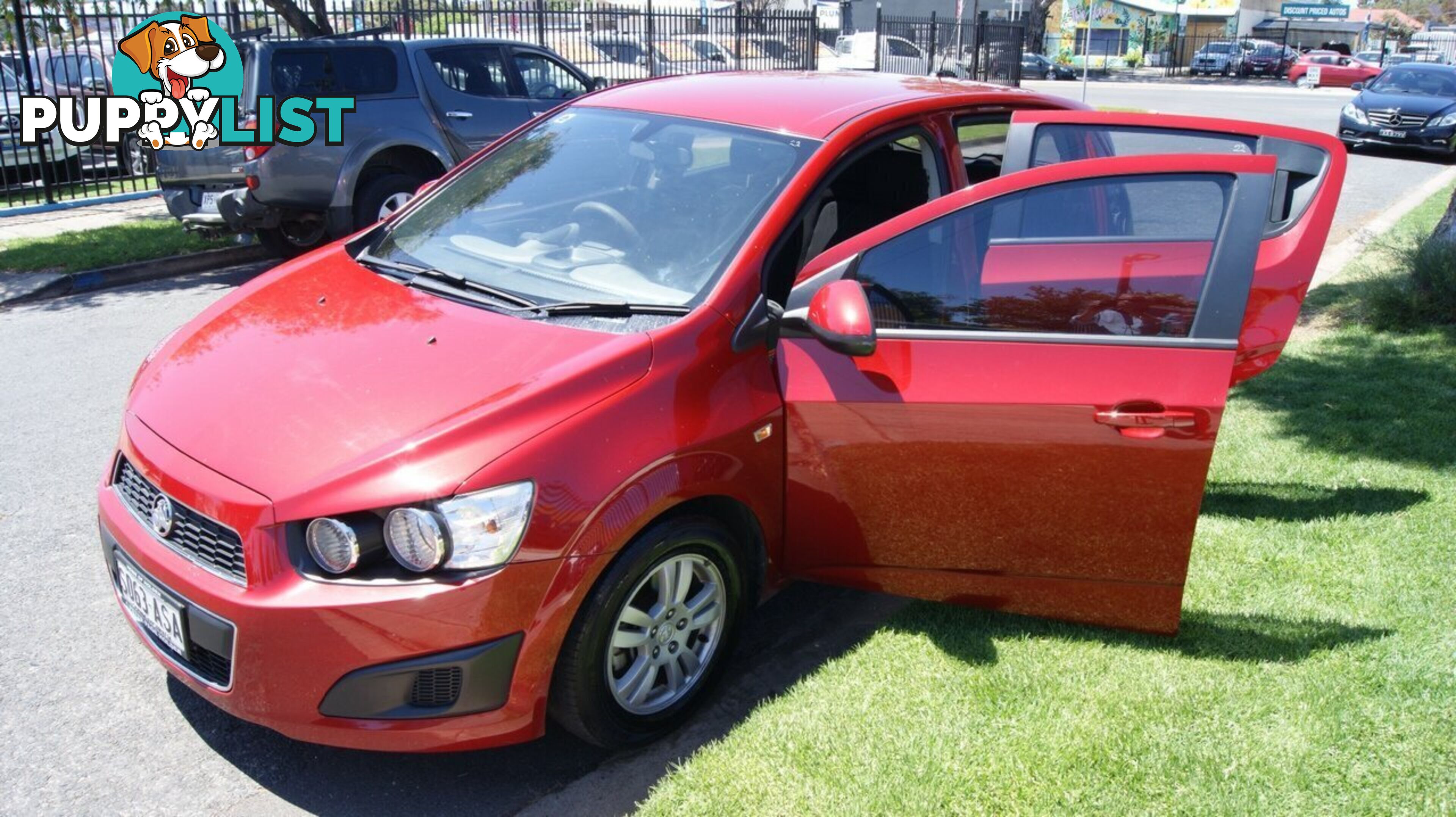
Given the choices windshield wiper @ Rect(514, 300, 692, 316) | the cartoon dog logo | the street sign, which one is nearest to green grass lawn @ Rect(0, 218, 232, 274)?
the cartoon dog logo

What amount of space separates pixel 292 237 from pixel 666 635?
842 cm

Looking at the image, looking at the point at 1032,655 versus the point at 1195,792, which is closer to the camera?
the point at 1195,792

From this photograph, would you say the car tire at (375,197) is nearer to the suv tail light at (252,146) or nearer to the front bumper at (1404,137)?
the suv tail light at (252,146)

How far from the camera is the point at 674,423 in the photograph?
311cm

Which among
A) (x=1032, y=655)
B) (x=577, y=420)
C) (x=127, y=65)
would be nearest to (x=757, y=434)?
(x=577, y=420)

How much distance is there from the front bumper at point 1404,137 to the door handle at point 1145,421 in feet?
58.1

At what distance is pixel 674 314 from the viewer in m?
3.34

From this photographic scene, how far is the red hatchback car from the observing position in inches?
109

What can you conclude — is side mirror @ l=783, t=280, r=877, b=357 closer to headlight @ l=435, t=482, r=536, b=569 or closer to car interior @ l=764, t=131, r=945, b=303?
car interior @ l=764, t=131, r=945, b=303

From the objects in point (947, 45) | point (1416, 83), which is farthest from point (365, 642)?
point (947, 45)

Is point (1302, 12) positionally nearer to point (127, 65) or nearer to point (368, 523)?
point (127, 65)

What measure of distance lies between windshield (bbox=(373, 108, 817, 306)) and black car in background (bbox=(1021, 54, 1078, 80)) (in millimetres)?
44643

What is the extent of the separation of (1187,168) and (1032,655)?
1583 mm

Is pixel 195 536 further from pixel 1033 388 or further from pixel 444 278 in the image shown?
pixel 1033 388
